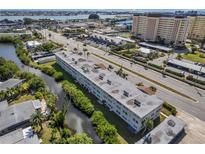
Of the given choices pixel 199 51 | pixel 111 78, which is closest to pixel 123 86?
pixel 111 78

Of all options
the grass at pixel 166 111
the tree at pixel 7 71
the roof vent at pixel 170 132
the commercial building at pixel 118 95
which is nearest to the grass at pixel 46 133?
the commercial building at pixel 118 95

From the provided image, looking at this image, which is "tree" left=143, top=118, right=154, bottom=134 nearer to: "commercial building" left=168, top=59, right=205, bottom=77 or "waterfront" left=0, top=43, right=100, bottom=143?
"waterfront" left=0, top=43, right=100, bottom=143

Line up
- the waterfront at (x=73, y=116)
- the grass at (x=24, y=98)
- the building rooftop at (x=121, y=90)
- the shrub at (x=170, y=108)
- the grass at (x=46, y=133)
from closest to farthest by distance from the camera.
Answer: the grass at (x=46, y=133)
the waterfront at (x=73, y=116)
the building rooftop at (x=121, y=90)
the shrub at (x=170, y=108)
the grass at (x=24, y=98)

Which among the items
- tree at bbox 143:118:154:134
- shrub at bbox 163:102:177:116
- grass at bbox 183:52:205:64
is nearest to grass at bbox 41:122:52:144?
tree at bbox 143:118:154:134

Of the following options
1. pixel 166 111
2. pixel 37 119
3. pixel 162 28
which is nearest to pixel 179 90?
pixel 166 111

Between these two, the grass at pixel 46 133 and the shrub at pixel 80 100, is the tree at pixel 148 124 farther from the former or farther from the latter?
the grass at pixel 46 133

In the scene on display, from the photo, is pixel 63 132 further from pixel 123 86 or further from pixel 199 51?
pixel 199 51
